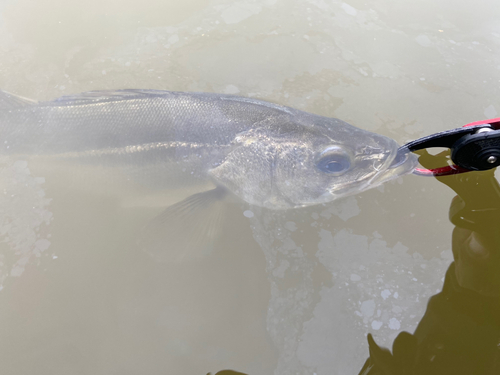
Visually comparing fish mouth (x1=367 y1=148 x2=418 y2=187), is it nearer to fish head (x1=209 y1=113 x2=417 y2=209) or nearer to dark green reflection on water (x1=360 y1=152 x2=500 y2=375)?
fish head (x1=209 y1=113 x2=417 y2=209)

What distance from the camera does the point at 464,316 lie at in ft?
6.00

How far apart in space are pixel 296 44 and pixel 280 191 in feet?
6.36

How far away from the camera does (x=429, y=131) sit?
2572 mm

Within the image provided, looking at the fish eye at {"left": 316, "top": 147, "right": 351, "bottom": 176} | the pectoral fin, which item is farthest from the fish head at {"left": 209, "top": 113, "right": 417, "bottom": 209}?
the pectoral fin

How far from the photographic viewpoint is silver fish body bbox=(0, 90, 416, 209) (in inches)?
81.0

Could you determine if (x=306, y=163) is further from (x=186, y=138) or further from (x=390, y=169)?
(x=186, y=138)

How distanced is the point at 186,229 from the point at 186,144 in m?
0.58

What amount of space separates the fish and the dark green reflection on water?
2.87ft

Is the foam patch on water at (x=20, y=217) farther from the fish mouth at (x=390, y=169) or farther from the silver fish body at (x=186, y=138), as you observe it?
the fish mouth at (x=390, y=169)

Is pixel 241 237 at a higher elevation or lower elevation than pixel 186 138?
lower

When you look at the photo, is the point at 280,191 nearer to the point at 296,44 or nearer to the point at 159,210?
the point at 159,210

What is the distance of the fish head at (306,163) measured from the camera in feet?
6.21

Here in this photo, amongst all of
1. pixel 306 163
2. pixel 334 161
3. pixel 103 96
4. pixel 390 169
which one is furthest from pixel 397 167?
pixel 103 96

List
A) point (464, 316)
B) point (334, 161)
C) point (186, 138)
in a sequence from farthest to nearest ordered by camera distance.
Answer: point (186, 138) → point (334, 161) → point (464, 316)
